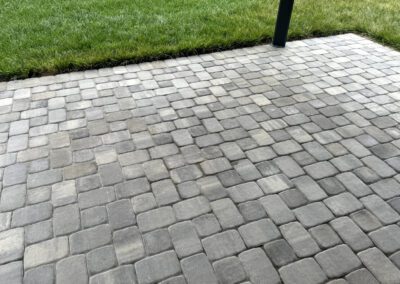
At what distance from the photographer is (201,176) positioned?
11.6 ft

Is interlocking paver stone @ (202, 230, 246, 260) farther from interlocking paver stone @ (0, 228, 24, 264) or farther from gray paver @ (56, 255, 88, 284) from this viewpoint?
interlocking paver stone @ (0, 228, 24, 264)

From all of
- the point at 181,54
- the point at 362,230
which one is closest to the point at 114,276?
the point at 362,230

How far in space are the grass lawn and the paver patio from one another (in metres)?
0.51

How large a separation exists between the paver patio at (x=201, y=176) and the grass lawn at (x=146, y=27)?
1.67ft

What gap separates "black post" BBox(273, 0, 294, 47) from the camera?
19.3ft

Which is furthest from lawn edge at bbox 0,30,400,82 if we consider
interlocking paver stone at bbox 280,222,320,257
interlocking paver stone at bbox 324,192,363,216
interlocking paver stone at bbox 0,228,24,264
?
interlocking paver stone at bbox 280,222,320,257

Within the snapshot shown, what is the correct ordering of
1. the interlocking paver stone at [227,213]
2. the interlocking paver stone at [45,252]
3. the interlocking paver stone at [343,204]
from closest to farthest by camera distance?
the interlocking paver stone at [45,252] < the interlocking paver stone at [227,213] < the interlocking paver stone at [343,204]

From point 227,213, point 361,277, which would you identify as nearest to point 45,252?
point 227,213

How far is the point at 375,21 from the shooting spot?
291 inches

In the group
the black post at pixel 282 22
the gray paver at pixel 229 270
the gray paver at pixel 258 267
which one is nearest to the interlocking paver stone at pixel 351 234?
the gray paver at pixel 258 267

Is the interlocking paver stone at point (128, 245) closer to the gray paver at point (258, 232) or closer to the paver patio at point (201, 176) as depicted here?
the paver patio at point (201, 176)

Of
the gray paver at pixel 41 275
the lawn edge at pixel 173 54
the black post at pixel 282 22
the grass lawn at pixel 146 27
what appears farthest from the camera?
the black post at pixel 282 22

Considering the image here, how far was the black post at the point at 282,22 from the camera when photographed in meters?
5.87

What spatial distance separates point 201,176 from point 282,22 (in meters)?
3.61
